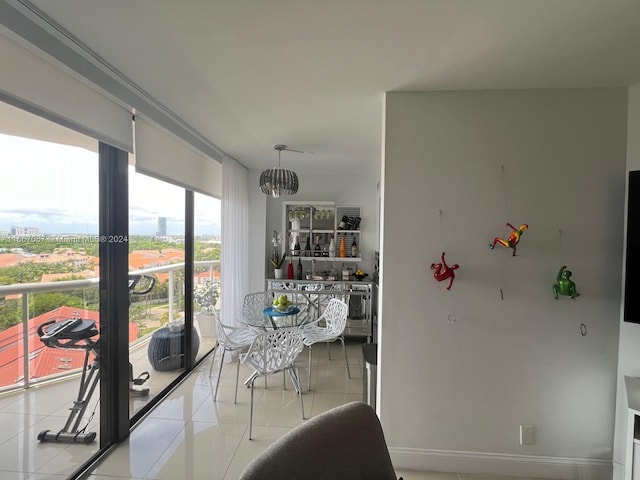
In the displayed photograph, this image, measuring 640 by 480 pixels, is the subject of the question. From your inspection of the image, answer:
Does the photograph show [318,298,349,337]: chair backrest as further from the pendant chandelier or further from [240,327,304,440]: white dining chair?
the pendant chandelier

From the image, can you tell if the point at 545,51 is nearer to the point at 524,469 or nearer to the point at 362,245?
the point at 524,469

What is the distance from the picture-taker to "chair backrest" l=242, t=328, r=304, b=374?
7.58ft

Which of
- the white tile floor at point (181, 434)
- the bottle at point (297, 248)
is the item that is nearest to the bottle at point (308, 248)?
the bottle at point (297, 248)

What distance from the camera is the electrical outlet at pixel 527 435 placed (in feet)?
6.25

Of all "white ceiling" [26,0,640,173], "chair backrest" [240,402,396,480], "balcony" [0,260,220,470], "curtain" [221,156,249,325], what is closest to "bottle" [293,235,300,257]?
"curtain" [221,156,249,325]

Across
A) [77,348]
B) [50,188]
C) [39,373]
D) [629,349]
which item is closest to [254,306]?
[77,348]

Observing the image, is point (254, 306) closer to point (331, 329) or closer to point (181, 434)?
point (331, 329)

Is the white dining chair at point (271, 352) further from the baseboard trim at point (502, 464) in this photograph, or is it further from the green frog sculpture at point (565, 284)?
the green frog sculpture at point (565, 284)

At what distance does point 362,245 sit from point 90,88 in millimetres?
3540

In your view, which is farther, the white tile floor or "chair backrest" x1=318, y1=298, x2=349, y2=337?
"chair backrest" x1=318, y1=298, x2=349, y2=337

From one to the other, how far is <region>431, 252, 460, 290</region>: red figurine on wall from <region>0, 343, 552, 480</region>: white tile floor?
1239 mm

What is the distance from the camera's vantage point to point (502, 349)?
194 centimetres

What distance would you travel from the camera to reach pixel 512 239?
5.92ft

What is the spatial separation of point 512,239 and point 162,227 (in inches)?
109
